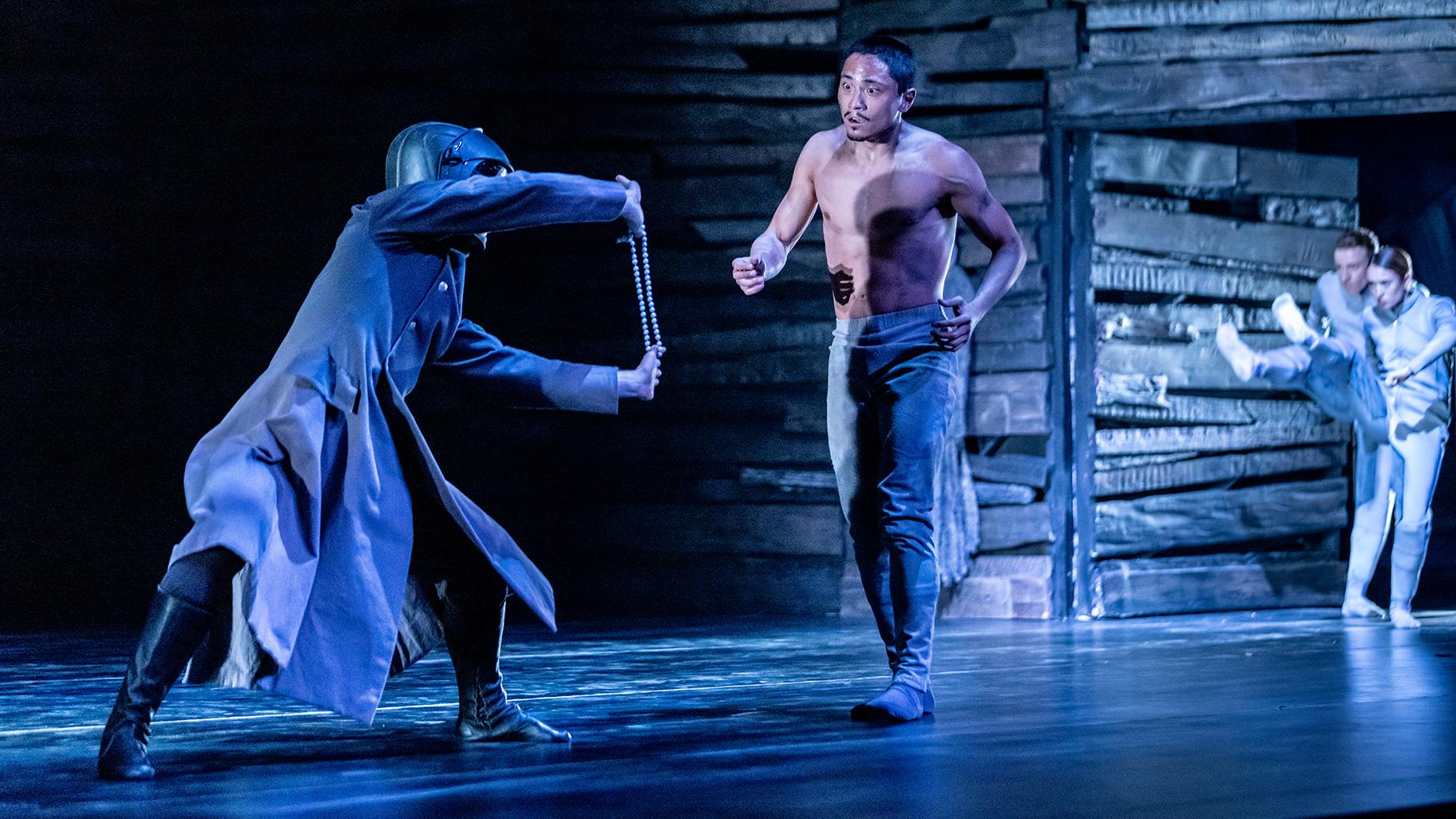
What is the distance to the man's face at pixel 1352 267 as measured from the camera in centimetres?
745

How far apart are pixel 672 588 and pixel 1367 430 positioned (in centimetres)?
339

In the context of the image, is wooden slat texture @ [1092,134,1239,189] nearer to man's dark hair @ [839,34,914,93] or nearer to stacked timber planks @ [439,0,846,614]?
stacked timber planks @ [439,0,846,614]

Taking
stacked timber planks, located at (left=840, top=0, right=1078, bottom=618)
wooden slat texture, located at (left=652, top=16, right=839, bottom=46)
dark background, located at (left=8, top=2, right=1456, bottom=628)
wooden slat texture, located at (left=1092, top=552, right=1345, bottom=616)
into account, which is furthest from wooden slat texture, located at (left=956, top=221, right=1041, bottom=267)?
dark background, located at (left=8, top=2, right=1456, bottom=628)

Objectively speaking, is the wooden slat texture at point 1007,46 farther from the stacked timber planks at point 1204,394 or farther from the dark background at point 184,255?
the dark background at point 184,255

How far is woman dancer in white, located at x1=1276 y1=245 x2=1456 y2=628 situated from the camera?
286 inches

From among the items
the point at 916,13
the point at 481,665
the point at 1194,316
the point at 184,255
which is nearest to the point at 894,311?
the point at 481,665

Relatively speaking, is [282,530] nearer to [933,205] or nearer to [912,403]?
[912,403]

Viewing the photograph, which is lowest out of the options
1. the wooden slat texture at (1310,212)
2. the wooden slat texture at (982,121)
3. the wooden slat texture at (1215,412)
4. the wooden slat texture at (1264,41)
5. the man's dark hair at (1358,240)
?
the wooden slat texture at (1215,412)

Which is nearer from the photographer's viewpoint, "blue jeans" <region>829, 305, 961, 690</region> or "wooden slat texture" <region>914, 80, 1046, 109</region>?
"blue jeans" <region>829, 305, 961, 690</region>

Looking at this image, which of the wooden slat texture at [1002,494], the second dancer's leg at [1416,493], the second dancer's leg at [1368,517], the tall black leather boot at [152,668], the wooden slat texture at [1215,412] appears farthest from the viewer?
the wooden slat texture at [1215,412]

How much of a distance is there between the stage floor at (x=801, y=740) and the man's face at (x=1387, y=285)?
7.27ft

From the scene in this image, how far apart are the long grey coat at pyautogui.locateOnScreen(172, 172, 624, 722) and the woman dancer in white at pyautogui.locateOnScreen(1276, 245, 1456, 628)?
16.8 feet

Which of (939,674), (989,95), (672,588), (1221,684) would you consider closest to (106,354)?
(672,588)

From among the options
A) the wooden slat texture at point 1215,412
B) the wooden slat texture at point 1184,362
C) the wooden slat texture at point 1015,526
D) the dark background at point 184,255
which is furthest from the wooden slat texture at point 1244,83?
the dark background at point 184,255
